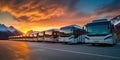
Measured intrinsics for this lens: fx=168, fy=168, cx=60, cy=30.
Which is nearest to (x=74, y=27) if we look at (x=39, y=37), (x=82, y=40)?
(x=82, y=40)

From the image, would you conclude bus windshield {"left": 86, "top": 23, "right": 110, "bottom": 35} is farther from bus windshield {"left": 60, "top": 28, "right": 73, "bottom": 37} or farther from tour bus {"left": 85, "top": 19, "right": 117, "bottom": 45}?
bus windshield {"left": 60, "top": 28, "right": 73, "bottom": 37}

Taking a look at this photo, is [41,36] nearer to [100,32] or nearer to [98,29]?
[98,29]

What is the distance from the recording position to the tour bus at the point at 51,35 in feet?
110

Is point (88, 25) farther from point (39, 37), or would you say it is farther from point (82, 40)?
point (39, 37)

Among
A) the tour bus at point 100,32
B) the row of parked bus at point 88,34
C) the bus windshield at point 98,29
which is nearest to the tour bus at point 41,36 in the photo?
the row of parked bus at point 88,34

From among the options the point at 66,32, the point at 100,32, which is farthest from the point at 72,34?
the point at 100,32

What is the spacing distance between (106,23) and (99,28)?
0.99 metres

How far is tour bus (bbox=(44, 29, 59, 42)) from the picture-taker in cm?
3341

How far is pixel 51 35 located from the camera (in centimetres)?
3556

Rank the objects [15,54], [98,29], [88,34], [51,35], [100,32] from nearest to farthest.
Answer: [15,54]
[100,32]
[98,29]
[88,34]
[51,35]

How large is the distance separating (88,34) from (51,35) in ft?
53.1

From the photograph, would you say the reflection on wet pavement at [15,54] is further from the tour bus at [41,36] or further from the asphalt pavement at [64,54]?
the tour bus at [41,36]

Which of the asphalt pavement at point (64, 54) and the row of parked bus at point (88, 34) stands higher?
the row of parked bus at point (88, 34)

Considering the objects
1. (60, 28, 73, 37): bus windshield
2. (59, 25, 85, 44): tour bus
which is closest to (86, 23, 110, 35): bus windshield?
(59, 25, 85, 44): tour bus
